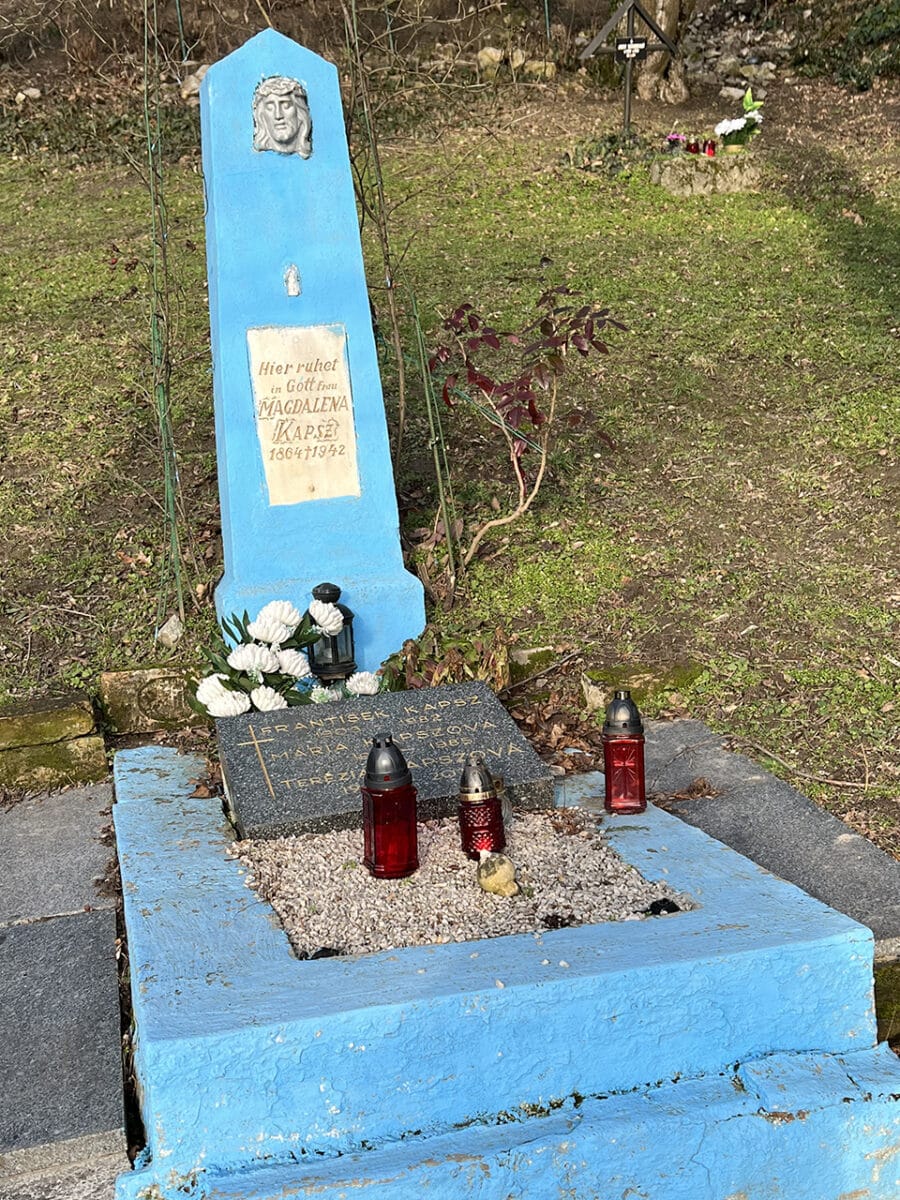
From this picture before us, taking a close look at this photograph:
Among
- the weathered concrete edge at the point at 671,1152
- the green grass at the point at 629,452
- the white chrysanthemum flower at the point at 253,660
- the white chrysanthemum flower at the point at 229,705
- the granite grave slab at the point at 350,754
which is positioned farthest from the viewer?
the green grass at the point at 629,452

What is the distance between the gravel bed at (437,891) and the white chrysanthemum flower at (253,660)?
117 centimetres

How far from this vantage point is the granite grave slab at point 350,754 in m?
3.48

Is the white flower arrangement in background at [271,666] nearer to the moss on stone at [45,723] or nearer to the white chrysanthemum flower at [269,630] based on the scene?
the white chrysanthemum flower at [269,630]

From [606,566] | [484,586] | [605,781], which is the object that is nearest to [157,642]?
[484,586]

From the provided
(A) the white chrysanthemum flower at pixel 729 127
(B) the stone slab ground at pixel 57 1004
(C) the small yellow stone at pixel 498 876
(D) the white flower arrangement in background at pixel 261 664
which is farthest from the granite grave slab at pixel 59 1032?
(A) the white chrysanthemum flower at pixel 729 127

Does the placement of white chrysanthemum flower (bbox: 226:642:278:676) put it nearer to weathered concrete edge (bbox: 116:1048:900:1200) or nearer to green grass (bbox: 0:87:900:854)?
green grass (bbox: 0:87:900:854)

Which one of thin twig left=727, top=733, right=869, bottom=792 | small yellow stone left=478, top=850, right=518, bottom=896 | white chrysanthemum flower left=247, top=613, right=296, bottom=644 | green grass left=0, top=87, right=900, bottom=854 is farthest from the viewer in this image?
green grass left=0, top=87, right=900, bottom=854

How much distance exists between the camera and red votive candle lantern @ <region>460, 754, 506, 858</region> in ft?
10.6

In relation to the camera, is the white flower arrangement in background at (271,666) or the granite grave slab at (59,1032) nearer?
the granite grave slab at (59,1032)

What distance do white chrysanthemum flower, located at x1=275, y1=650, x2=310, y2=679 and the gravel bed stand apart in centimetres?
122

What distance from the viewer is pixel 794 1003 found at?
2.74 m

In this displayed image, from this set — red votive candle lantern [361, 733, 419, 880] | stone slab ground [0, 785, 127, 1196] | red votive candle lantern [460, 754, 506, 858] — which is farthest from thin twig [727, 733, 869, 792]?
stone slab ground [0, 785, 127, 1196]

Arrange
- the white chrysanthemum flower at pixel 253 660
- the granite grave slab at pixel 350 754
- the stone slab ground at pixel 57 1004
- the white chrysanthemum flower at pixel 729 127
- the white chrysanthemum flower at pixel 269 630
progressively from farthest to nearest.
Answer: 1. the white chrysanthemum flower at pixel 729 127
2. the white chrysanthemum flower at pixel 269 630
3. the white chrysanthemum flower at pixel 253 660
4. the granite grave slab at pixel 350 754
5. the stone slab ground at pixel 57 1004

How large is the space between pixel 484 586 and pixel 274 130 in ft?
6.68
